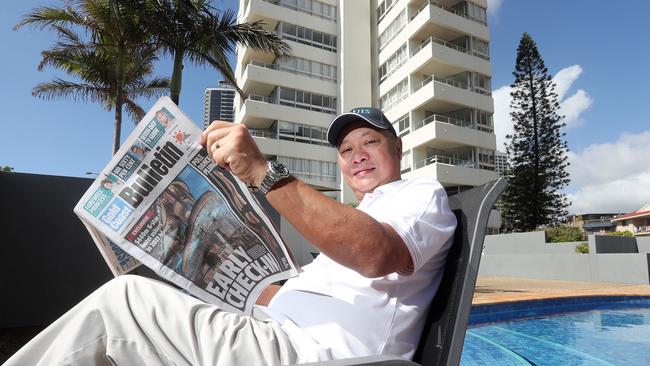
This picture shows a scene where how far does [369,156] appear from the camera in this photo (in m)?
1.71

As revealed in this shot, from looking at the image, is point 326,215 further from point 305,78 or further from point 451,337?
point 305,78

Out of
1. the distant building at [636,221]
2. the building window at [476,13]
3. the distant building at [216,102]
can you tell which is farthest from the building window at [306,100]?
the distant building at [636,221]

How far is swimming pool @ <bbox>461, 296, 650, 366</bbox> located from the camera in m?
4.61

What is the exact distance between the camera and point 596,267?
43.6ft

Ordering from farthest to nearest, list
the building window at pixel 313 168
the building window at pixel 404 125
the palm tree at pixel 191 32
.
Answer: the building window at pixel 404 125, the building window at pixel 313 168, the palm tree at pixel 191 32

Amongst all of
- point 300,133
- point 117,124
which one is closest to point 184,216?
point 117,124

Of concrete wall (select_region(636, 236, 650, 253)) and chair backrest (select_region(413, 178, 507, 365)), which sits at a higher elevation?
chair backrest (select_region(413, 178, 507, 365))

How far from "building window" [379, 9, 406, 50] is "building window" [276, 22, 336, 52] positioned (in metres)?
3.71

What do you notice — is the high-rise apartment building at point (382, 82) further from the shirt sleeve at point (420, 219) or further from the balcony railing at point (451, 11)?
the shirt sleeve at point (420, 219)

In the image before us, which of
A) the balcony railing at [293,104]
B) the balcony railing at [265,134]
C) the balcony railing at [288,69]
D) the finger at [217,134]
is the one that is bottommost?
the finger at [217,134]

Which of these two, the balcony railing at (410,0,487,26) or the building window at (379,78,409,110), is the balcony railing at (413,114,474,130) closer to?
the building window at (379,78,409,110)

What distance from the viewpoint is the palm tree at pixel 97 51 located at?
384 inches

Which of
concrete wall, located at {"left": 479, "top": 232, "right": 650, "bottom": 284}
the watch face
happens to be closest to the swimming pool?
the watch face

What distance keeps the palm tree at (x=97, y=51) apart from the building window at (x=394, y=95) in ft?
60.6
